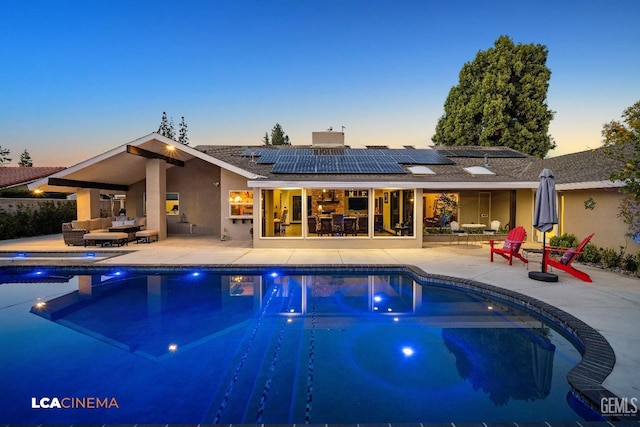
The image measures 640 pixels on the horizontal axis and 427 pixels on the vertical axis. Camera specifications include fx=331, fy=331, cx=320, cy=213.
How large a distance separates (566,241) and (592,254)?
1545 mm

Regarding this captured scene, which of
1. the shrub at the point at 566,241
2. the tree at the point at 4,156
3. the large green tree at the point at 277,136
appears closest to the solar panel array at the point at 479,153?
the shrub at the point at 566,241

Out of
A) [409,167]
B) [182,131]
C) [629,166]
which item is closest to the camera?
[629,166]

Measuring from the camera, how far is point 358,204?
19.6 meters

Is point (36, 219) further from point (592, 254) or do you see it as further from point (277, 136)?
Answer: point (277, 136)

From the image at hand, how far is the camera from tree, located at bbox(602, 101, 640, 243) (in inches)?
291

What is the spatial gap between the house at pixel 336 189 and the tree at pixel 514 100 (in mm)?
8201

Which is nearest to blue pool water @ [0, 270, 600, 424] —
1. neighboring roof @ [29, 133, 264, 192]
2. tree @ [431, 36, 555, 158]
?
neighboring roof @ [29, 133, 264, 192]

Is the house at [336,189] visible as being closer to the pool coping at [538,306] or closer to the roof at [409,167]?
the roof at [409,167]

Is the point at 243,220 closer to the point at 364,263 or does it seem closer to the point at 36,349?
the point at 364,263

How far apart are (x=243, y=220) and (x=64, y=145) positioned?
82.6ft

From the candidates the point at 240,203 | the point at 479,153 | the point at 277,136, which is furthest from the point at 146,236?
the point at 277,136

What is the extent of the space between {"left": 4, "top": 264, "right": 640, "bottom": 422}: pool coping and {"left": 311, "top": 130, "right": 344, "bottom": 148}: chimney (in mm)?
11589

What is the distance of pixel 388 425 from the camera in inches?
107

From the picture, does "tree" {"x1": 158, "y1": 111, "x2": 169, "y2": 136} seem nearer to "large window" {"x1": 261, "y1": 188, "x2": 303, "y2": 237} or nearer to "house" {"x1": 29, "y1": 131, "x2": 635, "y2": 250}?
"house" {"x1": 29, "y1": 131, "x2": 635, "y2": 250}
